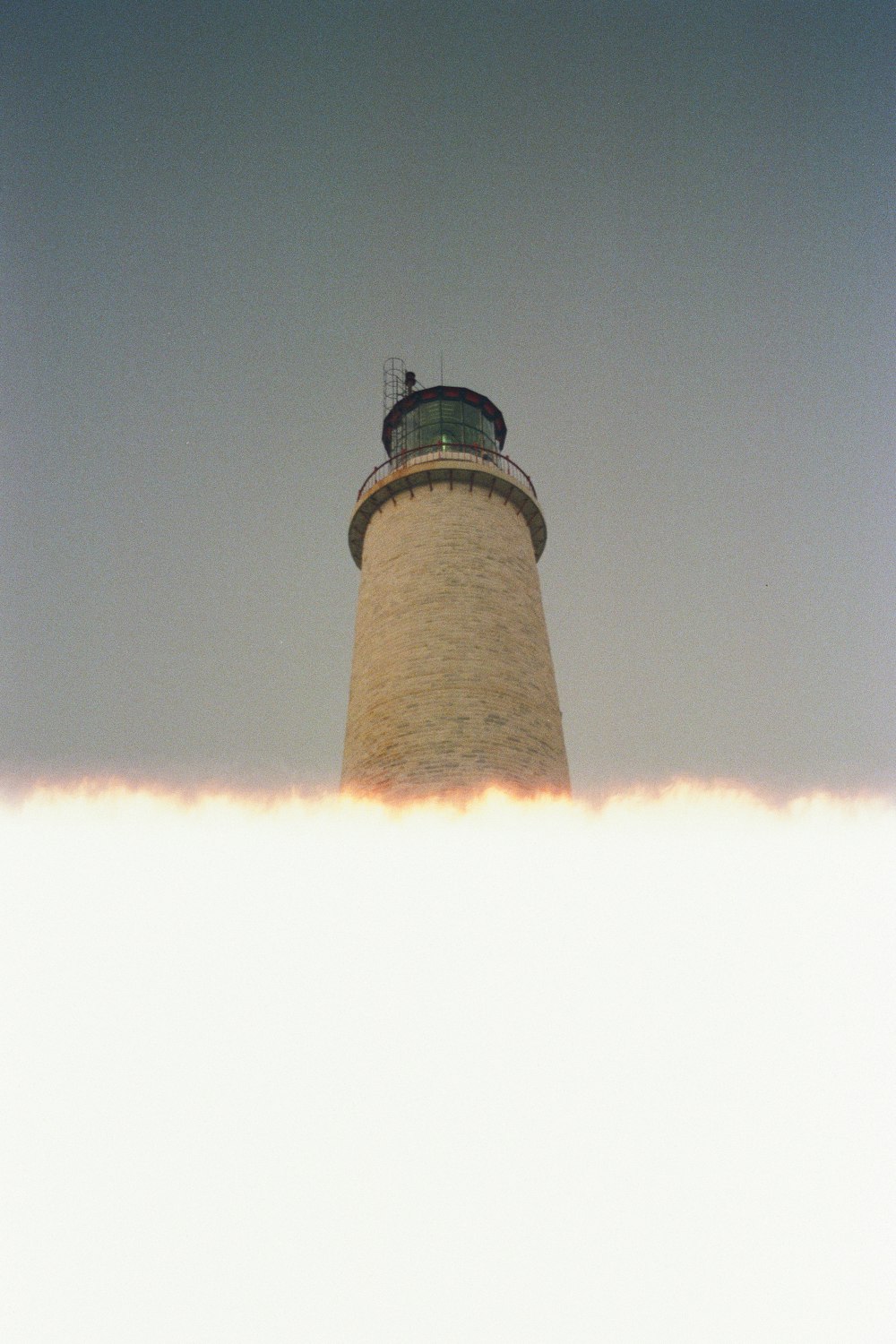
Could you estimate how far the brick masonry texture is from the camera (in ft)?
48.6

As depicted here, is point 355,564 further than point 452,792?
Yes

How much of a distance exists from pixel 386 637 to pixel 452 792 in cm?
453

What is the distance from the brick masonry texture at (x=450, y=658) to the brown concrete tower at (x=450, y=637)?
0.09 ft

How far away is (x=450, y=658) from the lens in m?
15.9

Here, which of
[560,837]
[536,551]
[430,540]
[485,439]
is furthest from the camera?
[485,439]

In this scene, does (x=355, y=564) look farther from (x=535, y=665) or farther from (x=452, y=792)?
(x=452, y=792)

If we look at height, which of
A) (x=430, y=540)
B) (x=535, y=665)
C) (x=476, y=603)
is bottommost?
(x=535, y=665)

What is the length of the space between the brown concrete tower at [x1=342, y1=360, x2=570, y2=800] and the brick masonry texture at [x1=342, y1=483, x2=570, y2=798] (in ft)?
0.09

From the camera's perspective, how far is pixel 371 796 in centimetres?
1484

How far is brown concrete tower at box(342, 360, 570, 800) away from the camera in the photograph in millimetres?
14891

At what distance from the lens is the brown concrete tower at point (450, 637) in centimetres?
1489

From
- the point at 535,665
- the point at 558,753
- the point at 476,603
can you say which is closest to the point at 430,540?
the point at 476,603

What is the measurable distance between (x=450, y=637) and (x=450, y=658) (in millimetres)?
560

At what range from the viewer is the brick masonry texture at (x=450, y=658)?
14.8 metres
